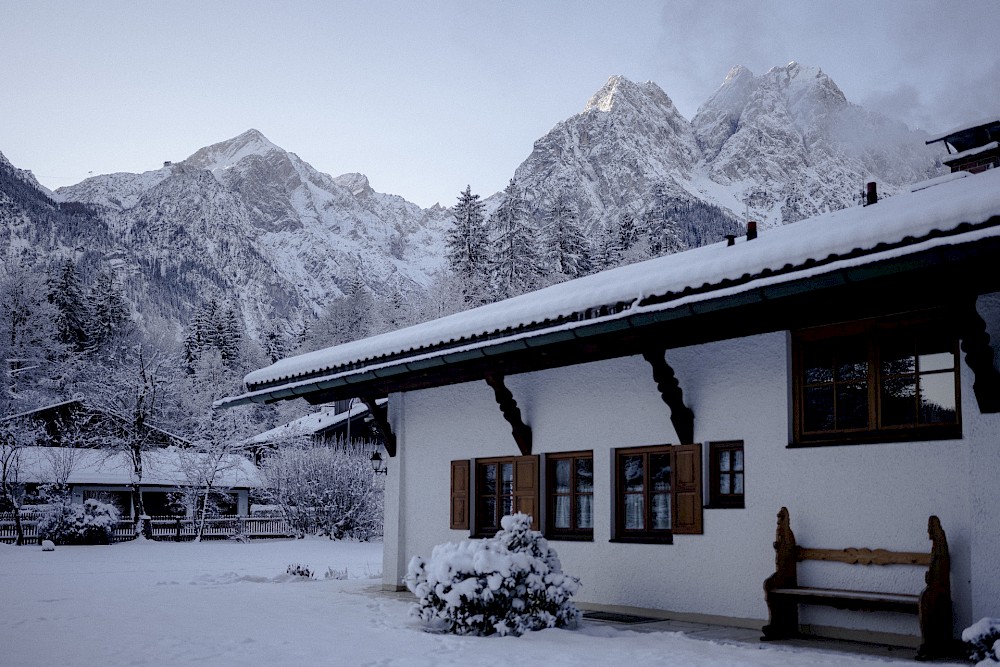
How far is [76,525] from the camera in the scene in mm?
28641

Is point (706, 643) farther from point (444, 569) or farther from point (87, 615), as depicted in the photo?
point (87, 615)

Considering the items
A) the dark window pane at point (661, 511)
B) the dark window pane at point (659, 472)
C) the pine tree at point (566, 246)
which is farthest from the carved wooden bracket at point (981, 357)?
the pine tree at point (566, 246)

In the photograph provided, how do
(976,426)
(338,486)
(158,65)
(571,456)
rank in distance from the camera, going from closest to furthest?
1. (976,426)
2. (571,456)
3. (158,65)
4. (338,486)

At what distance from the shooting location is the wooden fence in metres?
31.0

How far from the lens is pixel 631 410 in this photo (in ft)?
35.4

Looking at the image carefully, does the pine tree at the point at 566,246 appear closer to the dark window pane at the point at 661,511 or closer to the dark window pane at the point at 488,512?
the dark window pane at the point at 488,512

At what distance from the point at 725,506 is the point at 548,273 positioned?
132 feet

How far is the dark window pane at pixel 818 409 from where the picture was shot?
28.9 feet

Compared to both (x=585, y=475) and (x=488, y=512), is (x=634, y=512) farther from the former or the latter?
(x=488, y=512)

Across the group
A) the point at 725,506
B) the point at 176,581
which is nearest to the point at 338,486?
the point at 176,581

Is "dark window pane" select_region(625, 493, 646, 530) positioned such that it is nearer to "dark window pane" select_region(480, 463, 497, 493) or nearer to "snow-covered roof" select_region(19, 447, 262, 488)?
"dark window pane" select_region(480, 463, 497, 493)

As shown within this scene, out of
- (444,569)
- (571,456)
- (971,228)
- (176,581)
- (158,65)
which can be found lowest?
(176,581)

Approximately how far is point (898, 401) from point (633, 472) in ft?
11.0

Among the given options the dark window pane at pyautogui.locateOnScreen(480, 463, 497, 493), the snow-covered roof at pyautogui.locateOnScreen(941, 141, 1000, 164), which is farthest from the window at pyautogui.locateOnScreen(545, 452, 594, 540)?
the snow-covered roof at pyautogui.locateOnScreen(941, 141, 1000, 164)
